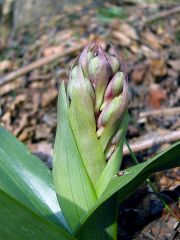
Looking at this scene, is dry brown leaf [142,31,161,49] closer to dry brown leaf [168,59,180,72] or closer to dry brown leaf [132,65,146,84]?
dry brown leaf [168,59,180,72]

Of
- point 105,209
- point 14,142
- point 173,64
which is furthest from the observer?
point 173,64

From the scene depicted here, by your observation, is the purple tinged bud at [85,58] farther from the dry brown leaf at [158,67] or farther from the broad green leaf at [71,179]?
the dry brown leaf at [158,67]

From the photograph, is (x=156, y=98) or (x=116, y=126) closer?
(x=116, y=126)

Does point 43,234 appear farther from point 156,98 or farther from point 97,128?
point 156,98

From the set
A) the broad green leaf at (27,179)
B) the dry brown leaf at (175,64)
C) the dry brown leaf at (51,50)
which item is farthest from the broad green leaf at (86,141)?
the dry brown leaf at (51,50)

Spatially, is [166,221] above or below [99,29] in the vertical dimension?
above

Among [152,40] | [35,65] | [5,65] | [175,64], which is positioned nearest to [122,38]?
[152,40]

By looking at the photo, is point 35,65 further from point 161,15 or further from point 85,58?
point 85,58

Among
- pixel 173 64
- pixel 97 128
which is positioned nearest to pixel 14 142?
pixel 97 128
